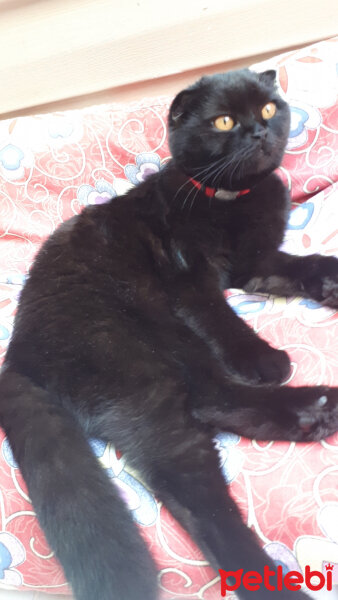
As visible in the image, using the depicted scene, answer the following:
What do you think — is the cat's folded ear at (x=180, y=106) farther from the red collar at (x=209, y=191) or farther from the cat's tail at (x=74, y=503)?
the cat's tail at (x=74, y=503)

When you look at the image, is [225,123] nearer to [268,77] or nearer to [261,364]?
[268,77]

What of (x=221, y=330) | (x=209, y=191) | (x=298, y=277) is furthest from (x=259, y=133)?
(x=221, y=330)

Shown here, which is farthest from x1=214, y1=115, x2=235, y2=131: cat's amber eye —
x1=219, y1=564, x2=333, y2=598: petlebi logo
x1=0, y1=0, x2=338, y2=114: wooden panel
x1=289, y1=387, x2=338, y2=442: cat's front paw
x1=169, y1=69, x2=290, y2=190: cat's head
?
x1=219, y1=564, x2=333, y2=598: petlebi logo

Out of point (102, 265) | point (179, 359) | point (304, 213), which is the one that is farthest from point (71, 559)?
point (304, 213)

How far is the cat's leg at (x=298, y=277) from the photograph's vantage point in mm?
912

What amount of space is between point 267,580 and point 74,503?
0.99 feet

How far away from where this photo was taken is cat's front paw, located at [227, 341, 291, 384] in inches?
32.6

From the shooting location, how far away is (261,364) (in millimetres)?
838

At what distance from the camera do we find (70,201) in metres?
1.40

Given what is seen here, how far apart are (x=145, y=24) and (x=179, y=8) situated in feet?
0.41

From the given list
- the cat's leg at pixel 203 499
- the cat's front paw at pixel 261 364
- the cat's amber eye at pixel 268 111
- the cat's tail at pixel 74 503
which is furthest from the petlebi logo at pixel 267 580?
the cat's amber eye at pixel 268 111

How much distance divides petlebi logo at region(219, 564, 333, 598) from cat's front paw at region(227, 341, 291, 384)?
31 centimetres

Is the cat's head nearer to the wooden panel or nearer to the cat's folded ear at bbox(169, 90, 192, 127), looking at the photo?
the cat's folded ear at bbox(169, 90, 192, 127)

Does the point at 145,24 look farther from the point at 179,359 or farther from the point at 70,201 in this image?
the point at 179,359
